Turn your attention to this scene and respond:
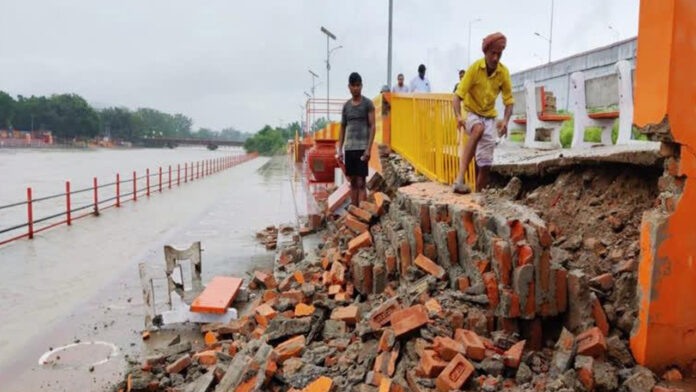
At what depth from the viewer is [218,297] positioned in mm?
6332

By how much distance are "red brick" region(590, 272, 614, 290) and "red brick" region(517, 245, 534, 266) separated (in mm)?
476

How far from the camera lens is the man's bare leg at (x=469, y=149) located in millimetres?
5008

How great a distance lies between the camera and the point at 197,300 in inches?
243

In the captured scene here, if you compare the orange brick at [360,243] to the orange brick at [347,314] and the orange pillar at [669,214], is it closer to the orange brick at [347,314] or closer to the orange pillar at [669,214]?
the orange brick at [347,314]

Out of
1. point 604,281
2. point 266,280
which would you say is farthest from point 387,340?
point 266,280

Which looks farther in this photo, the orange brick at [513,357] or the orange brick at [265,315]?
the orange brick at [265,315]

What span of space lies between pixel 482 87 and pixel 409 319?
8.54 ft

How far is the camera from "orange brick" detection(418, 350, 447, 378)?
2.87 meters

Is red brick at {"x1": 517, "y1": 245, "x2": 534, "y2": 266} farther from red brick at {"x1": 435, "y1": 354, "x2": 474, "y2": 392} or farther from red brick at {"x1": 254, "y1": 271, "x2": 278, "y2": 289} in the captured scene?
red brick at {"x1": 254, "y1": 271, "x2": 278, "y2": 289}

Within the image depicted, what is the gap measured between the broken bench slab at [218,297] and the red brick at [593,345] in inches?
159

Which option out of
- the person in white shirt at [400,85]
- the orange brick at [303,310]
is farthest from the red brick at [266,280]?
the person in white shirt at [400,85]

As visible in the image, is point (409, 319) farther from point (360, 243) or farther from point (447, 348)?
point (360, 243)

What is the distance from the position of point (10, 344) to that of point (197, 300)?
6.13ft

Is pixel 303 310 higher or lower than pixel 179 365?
higher
